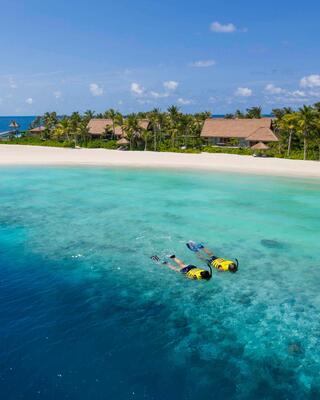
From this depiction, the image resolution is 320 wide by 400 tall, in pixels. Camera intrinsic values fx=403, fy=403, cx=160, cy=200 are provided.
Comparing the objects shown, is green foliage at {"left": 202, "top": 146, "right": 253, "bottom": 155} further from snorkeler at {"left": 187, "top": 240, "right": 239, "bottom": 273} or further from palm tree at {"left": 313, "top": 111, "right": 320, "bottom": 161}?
snorkeler at {"left": 187, "top": 240, "right": 239, "bottom": 273}

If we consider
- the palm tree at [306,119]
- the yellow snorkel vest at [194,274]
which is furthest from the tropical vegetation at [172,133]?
the yellow snorkel vest at [194,274]

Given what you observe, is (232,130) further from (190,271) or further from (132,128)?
(190,271)

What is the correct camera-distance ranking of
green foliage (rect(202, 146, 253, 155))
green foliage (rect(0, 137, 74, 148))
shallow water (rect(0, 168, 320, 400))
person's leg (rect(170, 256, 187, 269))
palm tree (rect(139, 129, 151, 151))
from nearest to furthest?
shallow water (rect(0, 168, 320, 400)), person's leg (rect(170, 256, 187, 269)), green foliage (rect(202, 146, 253, 155)), palm tree (rect(139, 129, 151, 151)), green foliage (rect(0, 137, 74, 148))

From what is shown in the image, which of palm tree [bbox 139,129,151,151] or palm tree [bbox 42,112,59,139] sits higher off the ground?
palm tree [bbox 42,112,59,139]

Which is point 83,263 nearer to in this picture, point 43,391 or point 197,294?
point 197,294

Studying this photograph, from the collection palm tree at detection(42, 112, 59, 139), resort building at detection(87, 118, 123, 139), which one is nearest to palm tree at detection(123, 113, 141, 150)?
resort building at detection(87, 118, 123, 139)

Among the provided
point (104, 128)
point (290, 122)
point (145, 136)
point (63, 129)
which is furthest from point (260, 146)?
point (63, 129)

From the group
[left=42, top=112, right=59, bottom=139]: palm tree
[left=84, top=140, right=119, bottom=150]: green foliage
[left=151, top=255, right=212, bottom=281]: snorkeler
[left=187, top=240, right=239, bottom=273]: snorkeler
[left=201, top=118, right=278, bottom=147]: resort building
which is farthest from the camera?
[left=42, top=112, right=59, bottom=139]: palm tree

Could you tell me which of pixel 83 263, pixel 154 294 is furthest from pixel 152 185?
pixel 154 294
